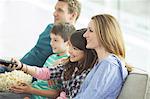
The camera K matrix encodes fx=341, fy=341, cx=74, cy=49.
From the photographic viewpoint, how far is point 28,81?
207cm

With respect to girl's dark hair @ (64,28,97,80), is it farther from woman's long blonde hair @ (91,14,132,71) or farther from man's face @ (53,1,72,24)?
man's face @ (53,1,72,24)

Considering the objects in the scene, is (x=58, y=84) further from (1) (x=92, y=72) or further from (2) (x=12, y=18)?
(2) (x=12, y=18)

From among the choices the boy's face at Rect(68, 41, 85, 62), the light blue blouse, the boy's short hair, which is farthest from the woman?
the boy's short hair

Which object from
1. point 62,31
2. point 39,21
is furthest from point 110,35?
point 39,21

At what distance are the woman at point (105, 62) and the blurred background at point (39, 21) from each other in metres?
1.18

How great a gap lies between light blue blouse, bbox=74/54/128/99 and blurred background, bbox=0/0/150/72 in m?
1.26

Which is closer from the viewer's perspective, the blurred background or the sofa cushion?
the sofa cushion

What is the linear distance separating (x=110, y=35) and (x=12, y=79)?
70 centimetres

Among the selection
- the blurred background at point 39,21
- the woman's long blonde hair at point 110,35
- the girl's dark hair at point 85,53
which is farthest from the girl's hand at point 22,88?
Result: the blurred background at point 39,21

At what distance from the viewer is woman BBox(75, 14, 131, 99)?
1530mm

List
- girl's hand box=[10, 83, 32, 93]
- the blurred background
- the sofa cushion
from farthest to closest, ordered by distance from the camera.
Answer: the blurred background → girl's hand box=[10, 83, 32, 93] → the sofa cushion

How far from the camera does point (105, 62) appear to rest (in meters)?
1.55

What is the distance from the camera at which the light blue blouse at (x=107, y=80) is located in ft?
5.00

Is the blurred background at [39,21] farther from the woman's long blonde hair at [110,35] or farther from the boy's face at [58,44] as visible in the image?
the woman's long blonde hair at [110,35]
